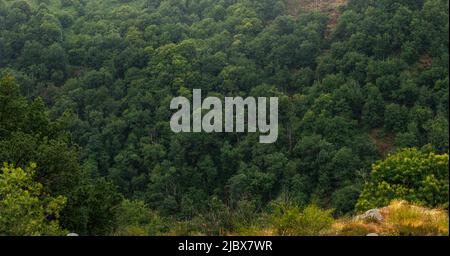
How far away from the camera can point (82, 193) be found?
23297 mm

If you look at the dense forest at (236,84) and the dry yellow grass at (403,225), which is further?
the dense forest at (236,84)

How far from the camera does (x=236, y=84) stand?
81188 mm

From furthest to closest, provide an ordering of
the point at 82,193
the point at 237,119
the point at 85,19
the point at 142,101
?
the point at 85,19, the point at 142,101, the point at 237,119, the point at 82,193

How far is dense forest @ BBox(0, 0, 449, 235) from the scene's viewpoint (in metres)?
64.7

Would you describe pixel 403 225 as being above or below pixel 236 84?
above

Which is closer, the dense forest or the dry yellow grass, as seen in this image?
the dry yellow grass

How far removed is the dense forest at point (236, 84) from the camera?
212 ft

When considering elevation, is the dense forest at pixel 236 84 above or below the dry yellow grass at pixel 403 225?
below

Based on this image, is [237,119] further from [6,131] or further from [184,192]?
[6,131]

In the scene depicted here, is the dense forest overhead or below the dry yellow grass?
below

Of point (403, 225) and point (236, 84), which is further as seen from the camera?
point (236, 84)

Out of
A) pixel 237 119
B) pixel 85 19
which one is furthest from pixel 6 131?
pixel 85 19
